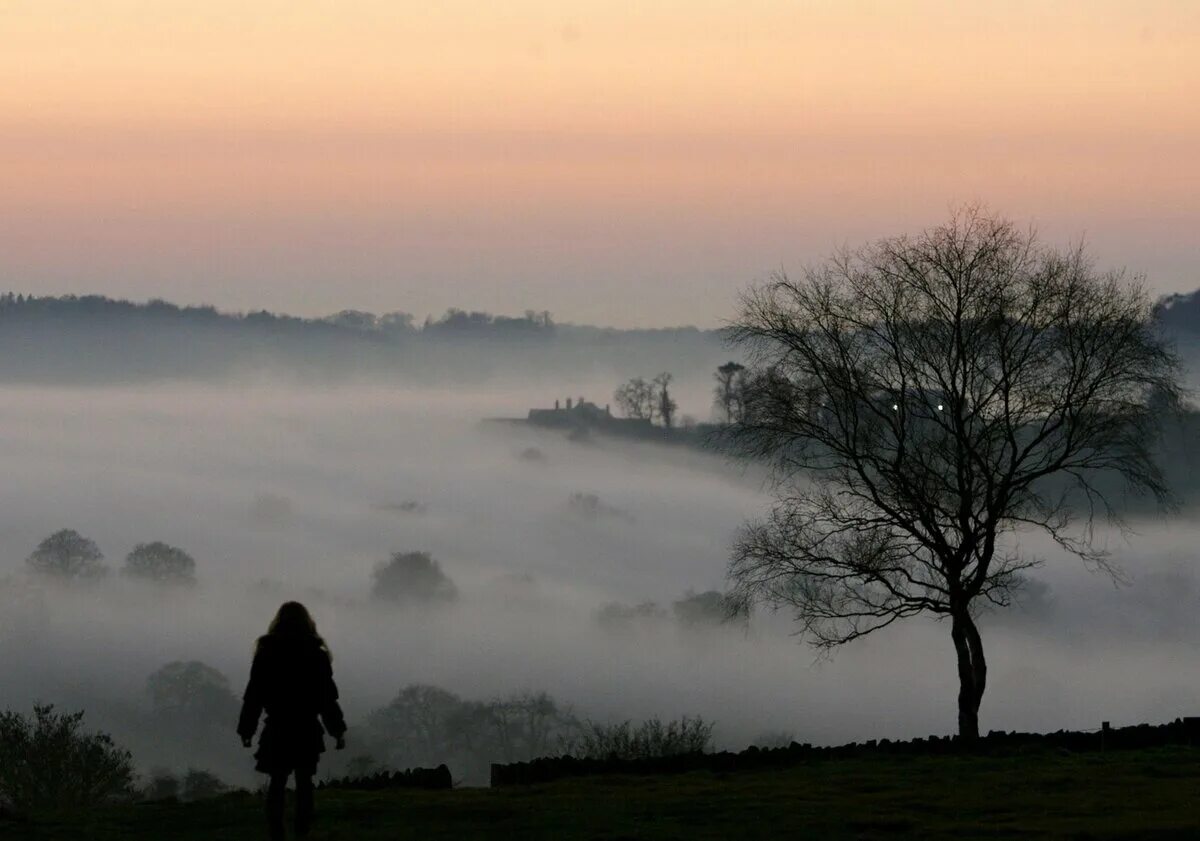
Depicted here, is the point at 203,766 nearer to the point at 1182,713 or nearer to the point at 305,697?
the point at 1182,713

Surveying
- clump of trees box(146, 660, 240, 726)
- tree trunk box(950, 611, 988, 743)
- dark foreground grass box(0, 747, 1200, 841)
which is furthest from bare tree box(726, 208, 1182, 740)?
clump of trees box(146, 660, 240, 726)

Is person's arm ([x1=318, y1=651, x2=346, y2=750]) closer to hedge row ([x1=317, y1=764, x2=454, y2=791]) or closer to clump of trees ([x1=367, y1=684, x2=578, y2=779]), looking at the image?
hedge row ([x1=317, y1=764, x2=454, y2=791])

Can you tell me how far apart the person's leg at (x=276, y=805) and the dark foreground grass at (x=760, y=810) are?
1938 mm

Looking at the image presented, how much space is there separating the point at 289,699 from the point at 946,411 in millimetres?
23865

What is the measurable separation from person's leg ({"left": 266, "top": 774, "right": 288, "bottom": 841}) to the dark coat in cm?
12

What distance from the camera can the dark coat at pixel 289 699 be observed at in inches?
658

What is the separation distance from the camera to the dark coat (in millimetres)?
16703

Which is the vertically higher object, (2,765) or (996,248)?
(996,248)

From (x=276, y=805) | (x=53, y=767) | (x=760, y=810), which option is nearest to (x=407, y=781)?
(x=760, y=810)

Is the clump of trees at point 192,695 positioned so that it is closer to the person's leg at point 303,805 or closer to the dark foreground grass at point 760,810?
the dark foreground grass at point 760,810

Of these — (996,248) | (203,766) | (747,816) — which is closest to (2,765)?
(996,248)

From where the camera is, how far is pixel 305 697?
55.2 feet

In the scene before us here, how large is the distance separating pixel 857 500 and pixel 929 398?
299 cm

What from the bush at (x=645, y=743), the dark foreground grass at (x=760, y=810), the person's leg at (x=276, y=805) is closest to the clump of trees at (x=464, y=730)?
the bush at (x=645, y=743)
